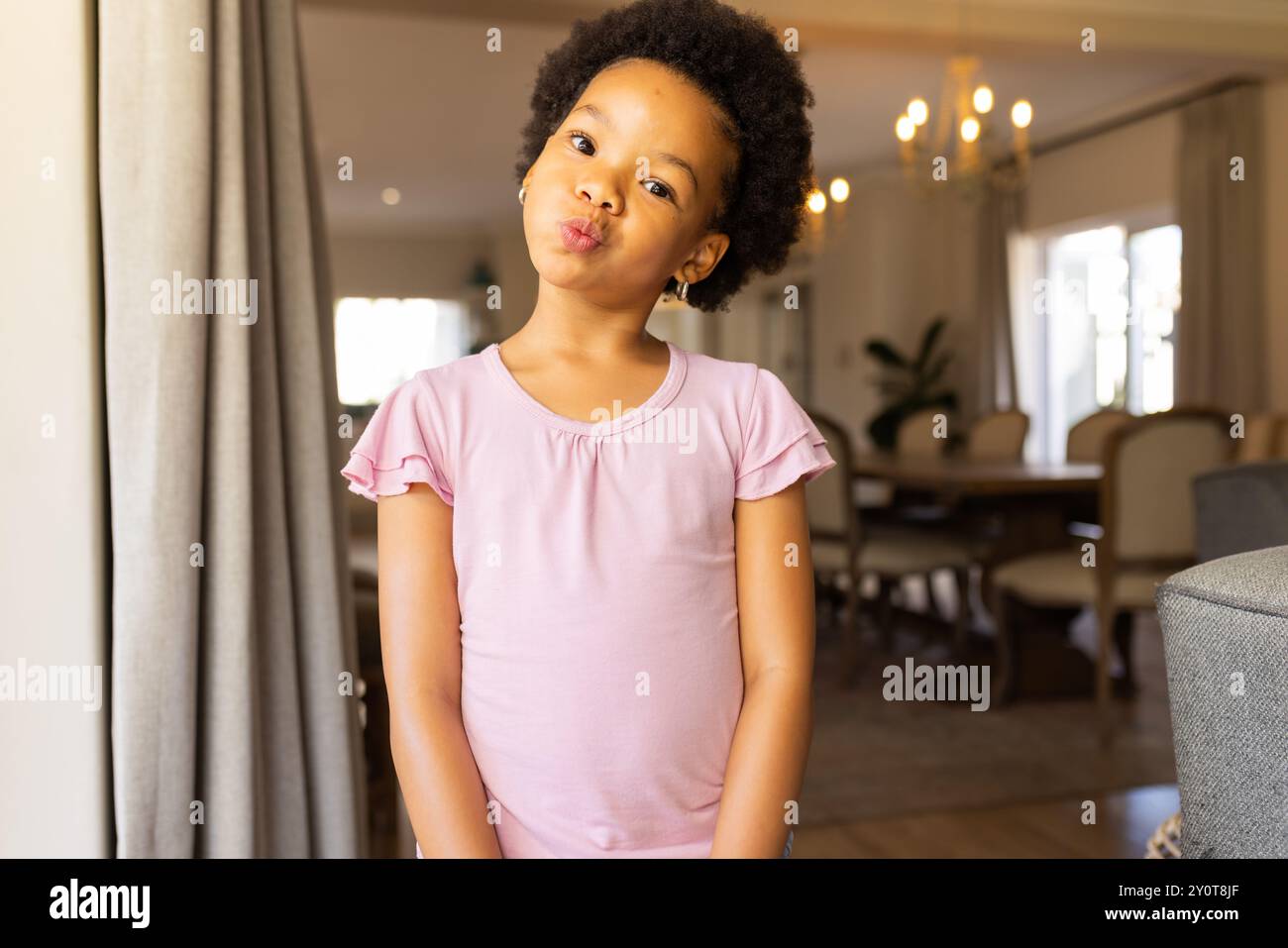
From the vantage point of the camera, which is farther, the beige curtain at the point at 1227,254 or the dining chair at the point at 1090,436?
the beige curtain at the point at 1227,254

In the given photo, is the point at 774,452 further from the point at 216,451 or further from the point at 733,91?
the point at 216,451

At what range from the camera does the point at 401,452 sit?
781mm

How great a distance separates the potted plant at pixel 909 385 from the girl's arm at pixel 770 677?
7172 millimetres

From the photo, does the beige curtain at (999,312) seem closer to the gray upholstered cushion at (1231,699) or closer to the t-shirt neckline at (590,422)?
the gray upholstered cushion at (1231,699)

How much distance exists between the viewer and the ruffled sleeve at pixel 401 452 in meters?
0.78

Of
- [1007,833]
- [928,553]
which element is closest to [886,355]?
[928,553]

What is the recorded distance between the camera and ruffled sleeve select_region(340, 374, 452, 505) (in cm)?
78

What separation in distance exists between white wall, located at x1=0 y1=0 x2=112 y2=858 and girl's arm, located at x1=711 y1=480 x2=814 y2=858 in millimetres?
888

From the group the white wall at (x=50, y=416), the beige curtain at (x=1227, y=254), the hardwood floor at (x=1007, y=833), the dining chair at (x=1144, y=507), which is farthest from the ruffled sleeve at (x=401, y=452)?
the beige curtain at (x=1227, y=254)

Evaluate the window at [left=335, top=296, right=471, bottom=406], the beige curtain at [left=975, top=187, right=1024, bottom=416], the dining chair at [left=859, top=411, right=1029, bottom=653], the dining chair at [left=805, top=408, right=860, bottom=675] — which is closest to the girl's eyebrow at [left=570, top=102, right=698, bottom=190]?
the dining chair at [left=805, top=408, right=860, bottom=675]

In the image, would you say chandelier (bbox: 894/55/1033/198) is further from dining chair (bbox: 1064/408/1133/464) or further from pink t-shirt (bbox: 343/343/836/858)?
pink t-shirt (bbox: 343/343/836/858)

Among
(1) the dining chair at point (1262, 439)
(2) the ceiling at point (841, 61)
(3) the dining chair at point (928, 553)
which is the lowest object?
(3) the dining chair at point (928, 553)

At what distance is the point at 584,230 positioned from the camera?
2.46 ft

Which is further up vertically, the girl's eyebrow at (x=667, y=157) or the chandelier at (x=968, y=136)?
the chandelier at (x=968, y=136)
